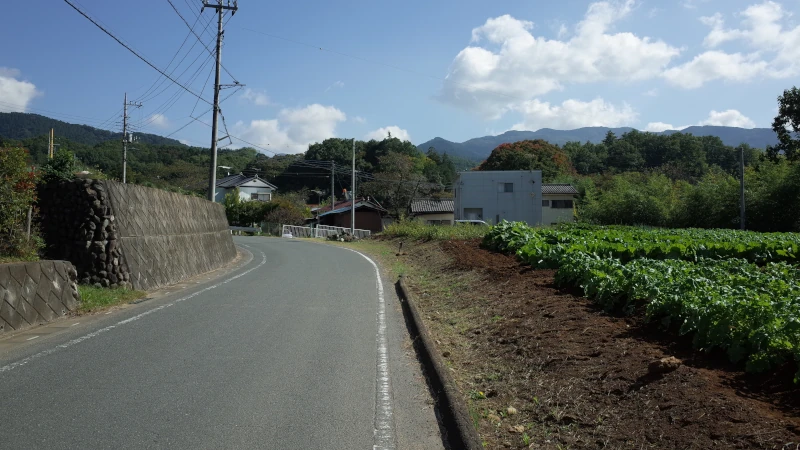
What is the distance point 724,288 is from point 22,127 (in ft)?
158

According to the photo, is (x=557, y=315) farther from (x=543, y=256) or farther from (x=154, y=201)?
(x=154, y=201)

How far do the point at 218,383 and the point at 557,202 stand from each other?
57.7 meters

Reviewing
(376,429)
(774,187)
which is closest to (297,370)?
(376,429)

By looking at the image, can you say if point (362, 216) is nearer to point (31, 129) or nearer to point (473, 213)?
point (473, 213)

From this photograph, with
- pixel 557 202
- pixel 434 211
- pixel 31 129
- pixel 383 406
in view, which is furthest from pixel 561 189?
pixel 383 406

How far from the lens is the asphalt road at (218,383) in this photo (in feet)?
15.1

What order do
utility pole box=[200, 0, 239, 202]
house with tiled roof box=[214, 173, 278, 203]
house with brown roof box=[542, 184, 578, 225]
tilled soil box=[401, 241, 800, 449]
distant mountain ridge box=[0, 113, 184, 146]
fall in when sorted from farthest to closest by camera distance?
house with tiled roof box=[214, 173, 278, 203], house with brown roof box=[542, 184, 578, 225], distant mountain ridge box=[0, 113, 184, 146], utility pole box=[200, 0, 239, 202], tilled soil box=[401, 241, 800, 449]

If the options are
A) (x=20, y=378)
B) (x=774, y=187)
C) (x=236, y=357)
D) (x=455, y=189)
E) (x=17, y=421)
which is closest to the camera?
(x=17, y=421)

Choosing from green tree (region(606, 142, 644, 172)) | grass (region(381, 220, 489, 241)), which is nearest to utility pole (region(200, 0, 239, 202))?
grass (region(381, 220, 489, 241))

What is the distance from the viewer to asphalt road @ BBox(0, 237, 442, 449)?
15.1ft

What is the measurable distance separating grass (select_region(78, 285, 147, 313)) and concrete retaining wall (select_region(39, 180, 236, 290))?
409 mm

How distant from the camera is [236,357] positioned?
7059 mm

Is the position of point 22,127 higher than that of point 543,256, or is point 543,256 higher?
point 22,127

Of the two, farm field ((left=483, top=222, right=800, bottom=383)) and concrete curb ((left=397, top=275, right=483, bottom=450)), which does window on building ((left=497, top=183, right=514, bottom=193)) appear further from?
concrete curb ((left=397, top=275, right=483, bottom=450))
